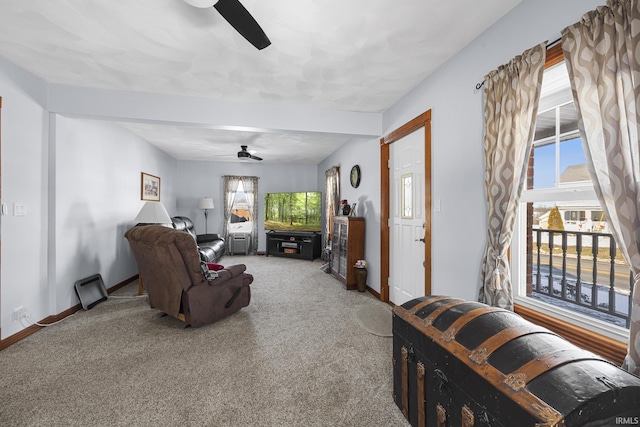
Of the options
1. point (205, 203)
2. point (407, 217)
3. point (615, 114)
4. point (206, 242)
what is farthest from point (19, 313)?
point (615, 114)

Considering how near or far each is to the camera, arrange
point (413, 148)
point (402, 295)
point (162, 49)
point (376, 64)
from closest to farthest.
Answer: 1. point (162, 49)
2. point (376, 64)
3. point (413, 148)
4. point (402, 295)

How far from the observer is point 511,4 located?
5.39 feet

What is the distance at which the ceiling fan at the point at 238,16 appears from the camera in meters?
1.35

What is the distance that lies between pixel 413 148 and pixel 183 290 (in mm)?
2856

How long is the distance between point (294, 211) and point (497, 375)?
5.86 meters

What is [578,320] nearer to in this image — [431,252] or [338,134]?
[431,252]

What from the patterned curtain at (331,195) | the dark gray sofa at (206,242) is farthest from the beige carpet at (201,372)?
the patterned curtain at (331,195)

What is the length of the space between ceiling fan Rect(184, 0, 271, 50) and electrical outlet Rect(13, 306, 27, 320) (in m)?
3.05

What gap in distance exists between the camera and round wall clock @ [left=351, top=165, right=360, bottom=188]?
4.34 meters

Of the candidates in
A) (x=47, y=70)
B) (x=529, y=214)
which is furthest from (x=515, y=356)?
(x=47, y=70)

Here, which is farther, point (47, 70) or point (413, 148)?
point (413, 148)

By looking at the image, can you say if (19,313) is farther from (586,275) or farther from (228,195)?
(586,275)

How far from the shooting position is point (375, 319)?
2.87 meters

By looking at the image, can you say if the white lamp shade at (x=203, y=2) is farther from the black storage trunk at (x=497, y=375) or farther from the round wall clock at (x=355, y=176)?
the round wall clock at (x=355, y=176)
